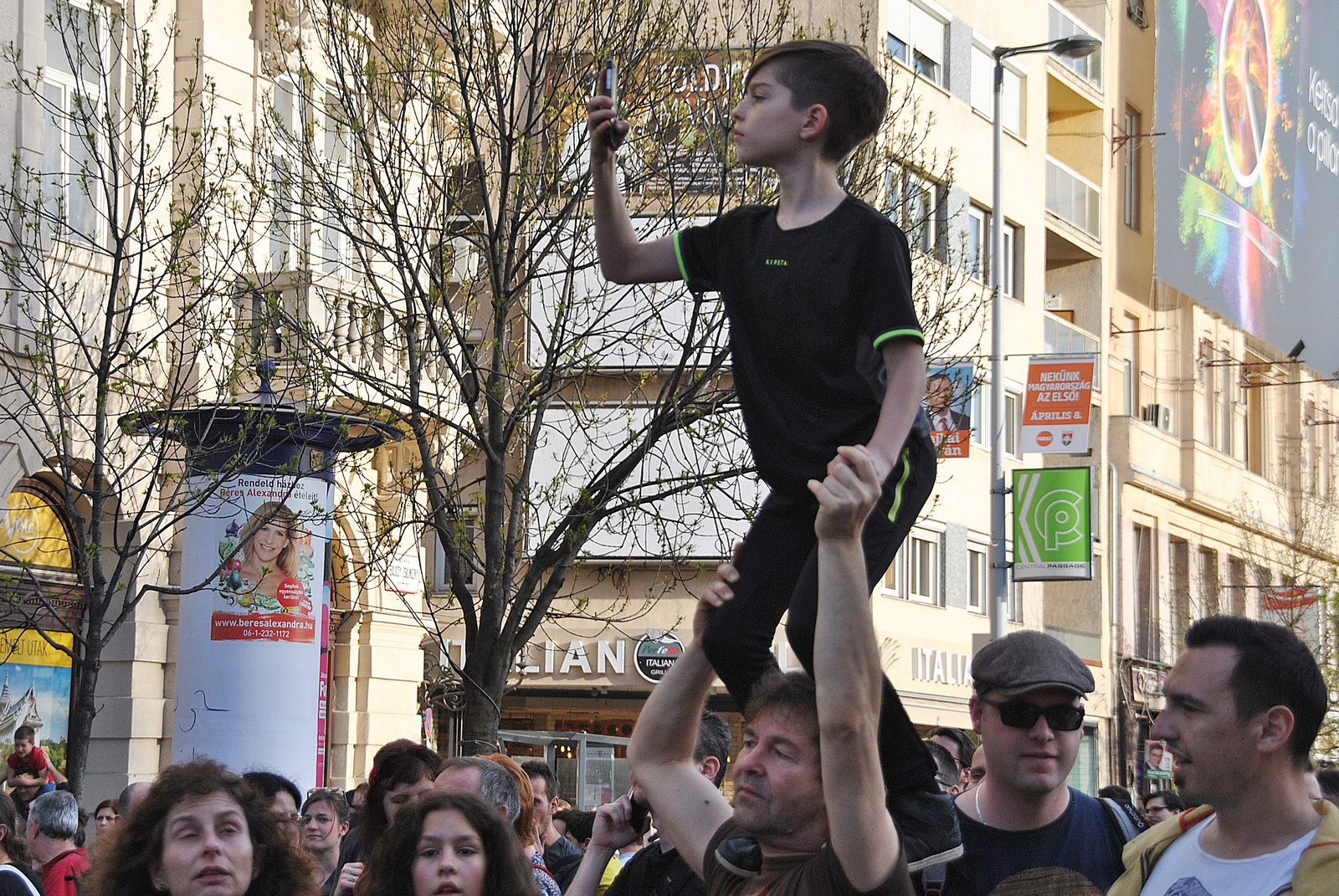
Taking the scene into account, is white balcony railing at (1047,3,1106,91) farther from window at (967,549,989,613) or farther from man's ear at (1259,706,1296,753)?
Result: man's ear at (1259,706,1296,753)

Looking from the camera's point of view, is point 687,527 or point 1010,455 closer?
point 687,527

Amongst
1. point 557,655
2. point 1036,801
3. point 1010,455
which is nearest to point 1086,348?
point 1010,455

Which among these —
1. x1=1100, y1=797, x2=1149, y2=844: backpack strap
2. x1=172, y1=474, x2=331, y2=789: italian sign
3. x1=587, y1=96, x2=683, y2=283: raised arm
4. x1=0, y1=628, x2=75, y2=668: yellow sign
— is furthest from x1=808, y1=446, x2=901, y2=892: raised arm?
x1=0, y1=628, x2=75, y2=668: yellow sign

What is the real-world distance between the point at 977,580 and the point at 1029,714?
1211 inches

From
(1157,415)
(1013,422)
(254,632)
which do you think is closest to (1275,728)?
(254,632)

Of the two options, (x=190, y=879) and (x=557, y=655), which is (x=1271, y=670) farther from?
(x=557, y=655)

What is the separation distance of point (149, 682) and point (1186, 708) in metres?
17.7

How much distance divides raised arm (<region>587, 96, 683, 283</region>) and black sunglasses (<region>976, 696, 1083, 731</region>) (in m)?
1.38

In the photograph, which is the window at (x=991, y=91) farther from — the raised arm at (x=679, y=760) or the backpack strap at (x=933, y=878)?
the backpack strap at (x=933, y=878)

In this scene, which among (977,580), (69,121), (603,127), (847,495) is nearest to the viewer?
(847,495)

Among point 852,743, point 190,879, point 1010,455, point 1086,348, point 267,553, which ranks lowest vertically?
point 190,879

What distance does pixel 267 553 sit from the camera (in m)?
14.3

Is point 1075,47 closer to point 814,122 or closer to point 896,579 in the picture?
point 896,579

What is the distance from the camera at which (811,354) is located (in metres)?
3.97
